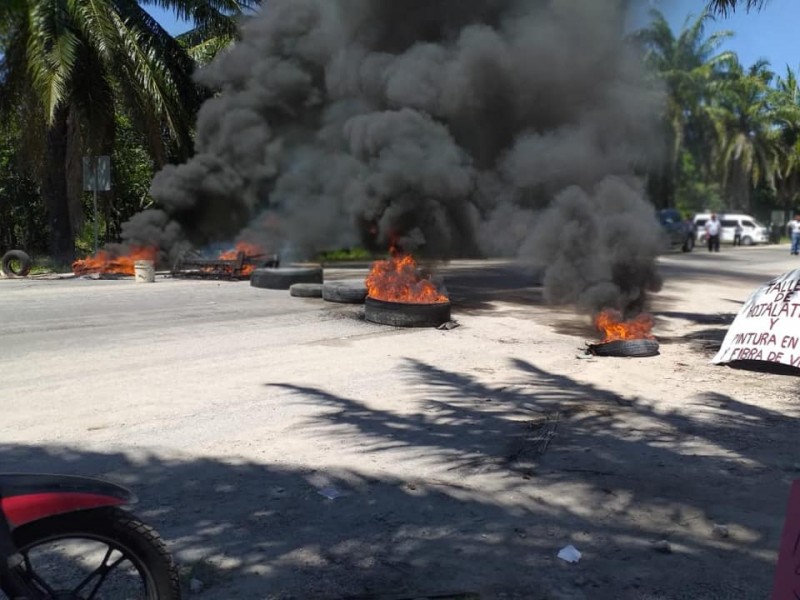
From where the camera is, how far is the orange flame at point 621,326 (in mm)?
9502

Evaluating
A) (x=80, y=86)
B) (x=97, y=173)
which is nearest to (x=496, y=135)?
(x=97, y=173)

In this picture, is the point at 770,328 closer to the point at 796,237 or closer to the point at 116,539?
the point at 116,539

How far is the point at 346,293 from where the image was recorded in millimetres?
12188

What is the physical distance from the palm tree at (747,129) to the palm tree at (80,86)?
30.3 metres

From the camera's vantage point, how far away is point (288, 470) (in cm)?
466

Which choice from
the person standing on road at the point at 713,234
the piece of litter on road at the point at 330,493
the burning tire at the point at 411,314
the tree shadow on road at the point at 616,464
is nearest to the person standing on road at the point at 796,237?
the person standing on road at the point at 713,234

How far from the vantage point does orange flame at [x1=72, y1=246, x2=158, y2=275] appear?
17.0 meters

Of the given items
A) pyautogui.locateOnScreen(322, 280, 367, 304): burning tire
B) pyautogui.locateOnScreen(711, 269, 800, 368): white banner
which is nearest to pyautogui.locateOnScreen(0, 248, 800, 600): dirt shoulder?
pyautogui.locateOnScreen(711, 269, 800, 368): white banner

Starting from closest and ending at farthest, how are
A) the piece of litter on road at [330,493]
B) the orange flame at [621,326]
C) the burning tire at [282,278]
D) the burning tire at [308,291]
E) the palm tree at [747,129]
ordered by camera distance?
the piece of litter on road at [330,493]
the orange flame at [621,326]
the burning tire at [308,291]
the burning tire at [282,278]
the palm tree at [747,129]

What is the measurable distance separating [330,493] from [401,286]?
681 centimetres

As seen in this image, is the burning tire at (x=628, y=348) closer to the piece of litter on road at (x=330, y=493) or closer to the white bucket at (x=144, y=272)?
the piece of litter on road at (x=330, y=493)

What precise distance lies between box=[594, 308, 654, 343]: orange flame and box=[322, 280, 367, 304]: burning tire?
3.80 meters

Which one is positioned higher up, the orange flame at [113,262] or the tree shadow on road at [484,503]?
the orange flame at [113,262]

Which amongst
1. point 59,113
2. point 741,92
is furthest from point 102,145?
point 741,92
